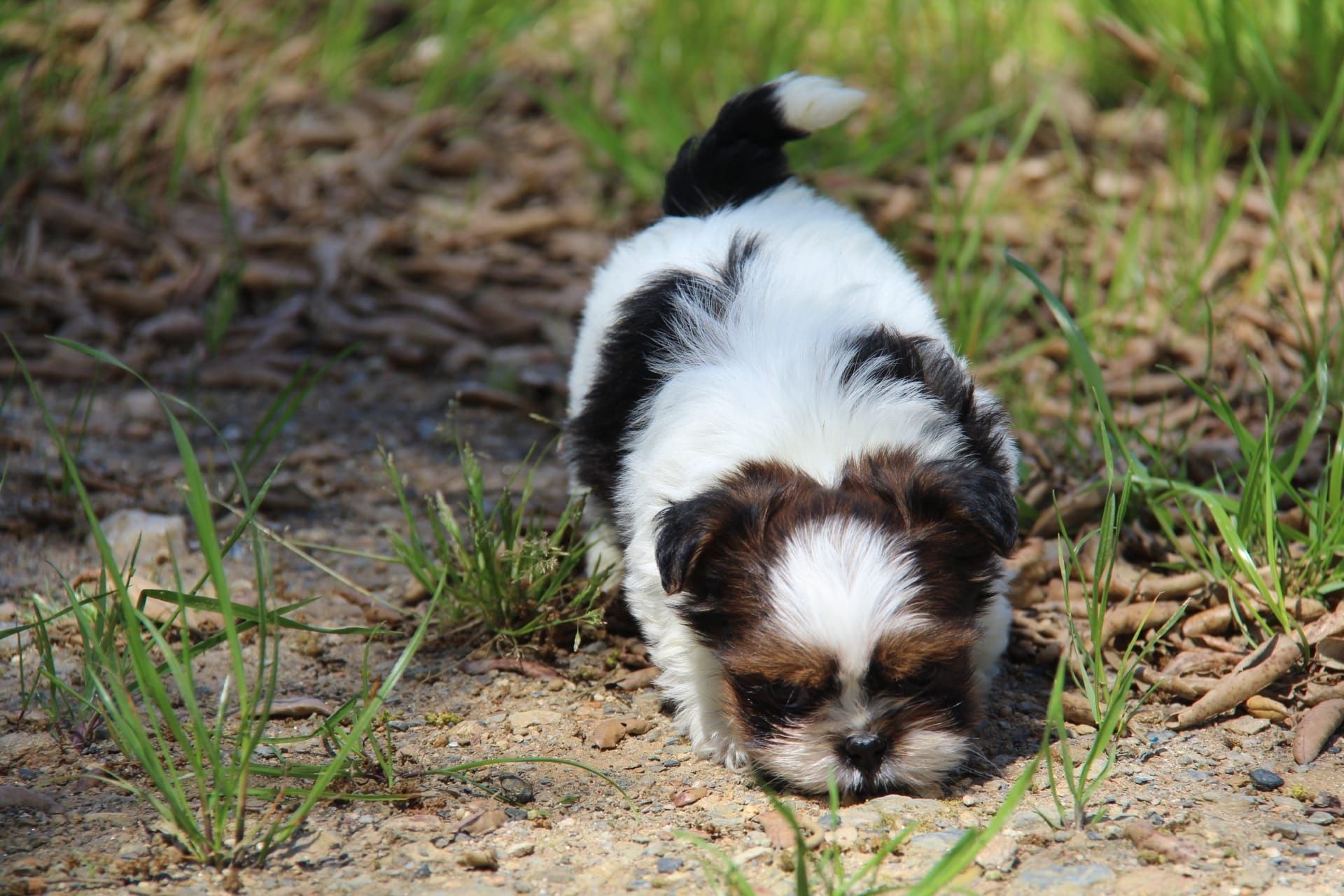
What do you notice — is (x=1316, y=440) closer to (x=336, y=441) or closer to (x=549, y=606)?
(x=549, y=606)

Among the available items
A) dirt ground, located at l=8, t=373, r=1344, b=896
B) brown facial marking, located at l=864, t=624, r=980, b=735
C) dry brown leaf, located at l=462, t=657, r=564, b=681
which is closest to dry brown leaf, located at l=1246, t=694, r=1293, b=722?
dirt ground, located at l=8, t=373, r=1344, b=896

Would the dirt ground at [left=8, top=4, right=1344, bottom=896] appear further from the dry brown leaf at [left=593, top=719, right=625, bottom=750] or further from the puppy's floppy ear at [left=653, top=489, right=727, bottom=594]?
the puppy's floppy ear at [left=653, top=489, right=727, bottom=594]

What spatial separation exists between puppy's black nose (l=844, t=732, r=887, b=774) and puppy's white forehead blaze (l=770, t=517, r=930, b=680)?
0.15 m

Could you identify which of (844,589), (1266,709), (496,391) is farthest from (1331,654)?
(496,391)

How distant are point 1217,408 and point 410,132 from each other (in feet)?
14.6

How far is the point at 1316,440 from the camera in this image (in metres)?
4.19

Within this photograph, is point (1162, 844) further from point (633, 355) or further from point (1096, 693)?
point (633, 355)

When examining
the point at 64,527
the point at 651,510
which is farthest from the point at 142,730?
the point at 64,527

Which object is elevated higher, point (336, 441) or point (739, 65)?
point (739, 65)

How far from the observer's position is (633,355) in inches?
137

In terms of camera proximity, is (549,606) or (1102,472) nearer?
(549,606)

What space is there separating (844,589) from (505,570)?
47.6 inches

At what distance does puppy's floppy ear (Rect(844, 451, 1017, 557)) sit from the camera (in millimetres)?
2820

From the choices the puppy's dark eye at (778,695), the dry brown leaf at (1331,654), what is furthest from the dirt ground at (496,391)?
the puppy's dark eye at (778,695)
